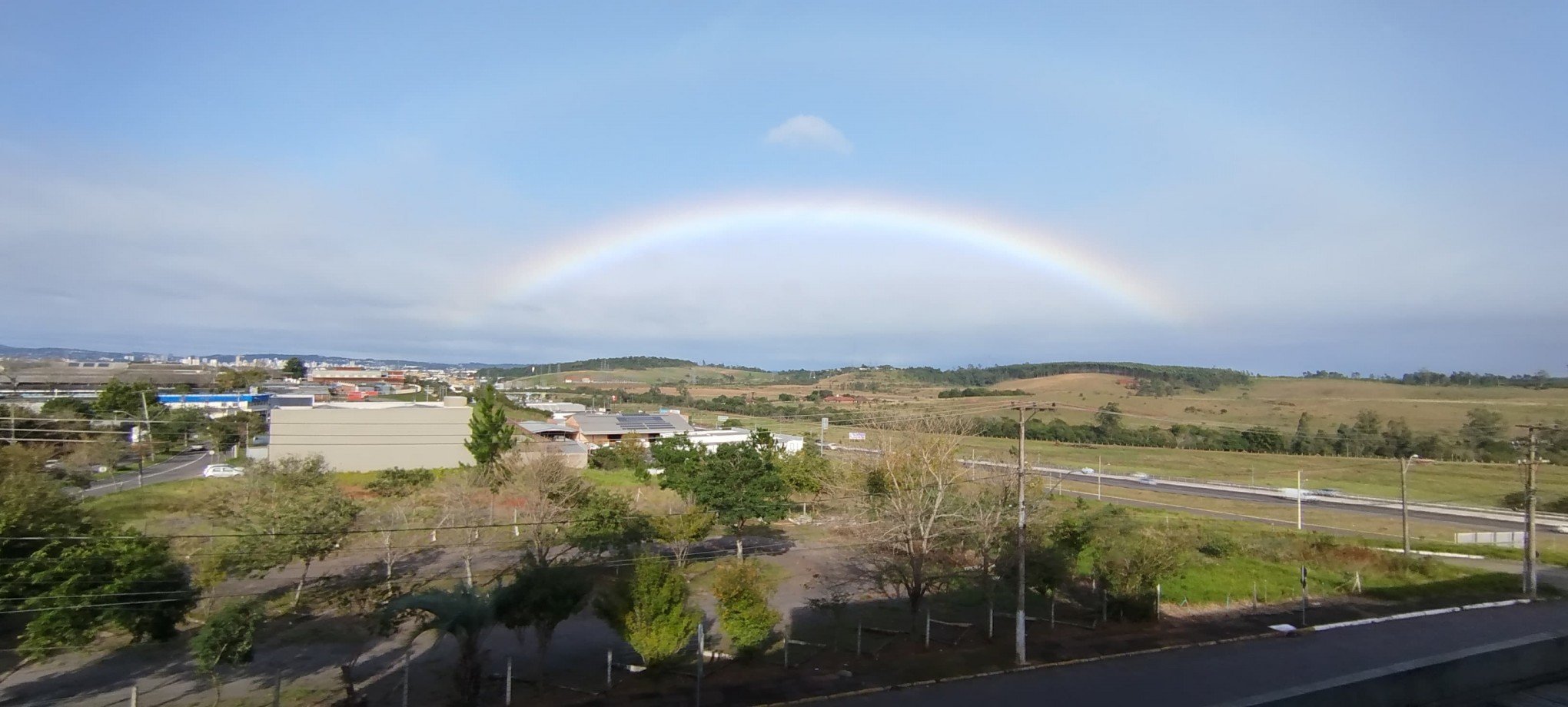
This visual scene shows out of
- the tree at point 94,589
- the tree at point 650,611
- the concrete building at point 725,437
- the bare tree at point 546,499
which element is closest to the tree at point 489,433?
the bare tree at point 546,499

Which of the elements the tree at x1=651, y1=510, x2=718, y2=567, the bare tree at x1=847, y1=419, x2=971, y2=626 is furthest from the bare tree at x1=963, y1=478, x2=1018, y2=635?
the tree at x1=651, y1=510, x2=718, y2=567

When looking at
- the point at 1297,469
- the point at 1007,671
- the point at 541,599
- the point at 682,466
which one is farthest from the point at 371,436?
the point at 1297,469

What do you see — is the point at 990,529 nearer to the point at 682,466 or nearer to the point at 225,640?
the point at 682,466

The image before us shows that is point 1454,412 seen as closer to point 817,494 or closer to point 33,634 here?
point 817,494

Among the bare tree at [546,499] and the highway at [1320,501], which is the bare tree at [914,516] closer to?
the highway at [1320,501]

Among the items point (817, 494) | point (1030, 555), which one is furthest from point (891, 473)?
point (817, 494)
